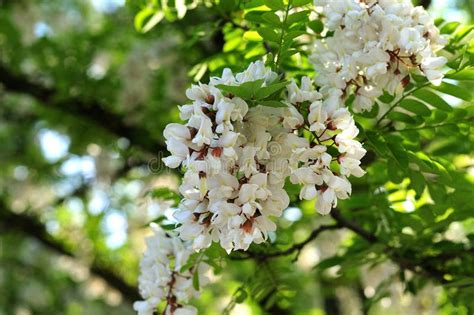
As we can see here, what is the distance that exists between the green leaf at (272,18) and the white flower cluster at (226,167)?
17 cm

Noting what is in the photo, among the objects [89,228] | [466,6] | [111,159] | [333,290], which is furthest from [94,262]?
[466,6]

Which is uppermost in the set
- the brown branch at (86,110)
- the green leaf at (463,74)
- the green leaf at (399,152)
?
the green leaf at (463,74)

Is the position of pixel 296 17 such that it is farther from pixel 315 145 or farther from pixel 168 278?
pixel 168 278

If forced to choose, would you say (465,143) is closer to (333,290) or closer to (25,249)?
(333,290)

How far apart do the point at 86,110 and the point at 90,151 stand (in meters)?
0.51

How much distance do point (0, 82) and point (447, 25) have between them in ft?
8.50

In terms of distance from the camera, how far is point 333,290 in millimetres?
3416

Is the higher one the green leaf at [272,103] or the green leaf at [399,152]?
the green leaf at [272,103]

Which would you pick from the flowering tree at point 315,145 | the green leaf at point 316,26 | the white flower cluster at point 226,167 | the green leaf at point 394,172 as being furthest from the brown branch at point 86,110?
the white flower cluster at point 226,167

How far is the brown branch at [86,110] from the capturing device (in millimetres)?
3072

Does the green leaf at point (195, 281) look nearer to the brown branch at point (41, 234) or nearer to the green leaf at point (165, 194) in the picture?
the green leaf at point (165, 194)

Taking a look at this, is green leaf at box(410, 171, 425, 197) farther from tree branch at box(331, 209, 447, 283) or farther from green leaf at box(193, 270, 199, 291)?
green leaf at box(193, 270, 199, 291)

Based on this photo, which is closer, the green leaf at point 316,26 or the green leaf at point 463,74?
the green leaf at point 463,74

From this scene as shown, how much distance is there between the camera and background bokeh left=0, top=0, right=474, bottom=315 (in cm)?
310
